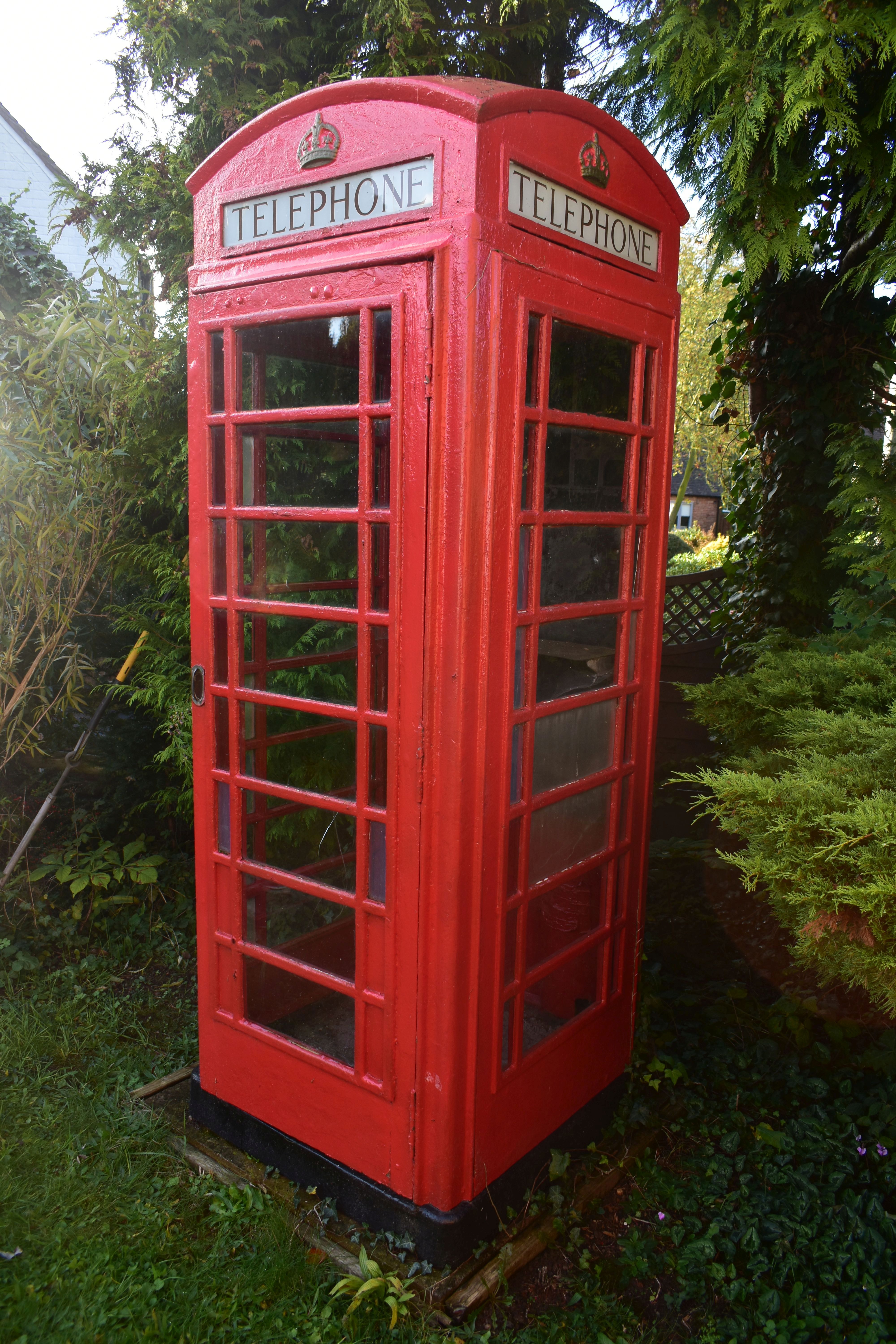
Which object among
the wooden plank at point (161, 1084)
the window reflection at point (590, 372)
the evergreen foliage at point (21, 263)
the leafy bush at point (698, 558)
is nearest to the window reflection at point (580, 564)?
the window reflection at point (590, 372)

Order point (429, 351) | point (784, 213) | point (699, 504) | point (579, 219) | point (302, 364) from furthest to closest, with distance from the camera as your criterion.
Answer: point (699, 504), point (784, 213), point (302, 364), point (579, 219), point (429, 351)

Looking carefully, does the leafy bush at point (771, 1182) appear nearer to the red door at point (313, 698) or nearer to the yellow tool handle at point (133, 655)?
the red door at point (313, 698)

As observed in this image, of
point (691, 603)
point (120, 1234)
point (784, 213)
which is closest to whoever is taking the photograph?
point (120, 1234)

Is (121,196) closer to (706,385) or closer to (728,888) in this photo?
(728,888)

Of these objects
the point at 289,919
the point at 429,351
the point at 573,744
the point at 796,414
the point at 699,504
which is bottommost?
the point at 289,919

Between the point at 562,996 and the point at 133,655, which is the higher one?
the point at 133,655

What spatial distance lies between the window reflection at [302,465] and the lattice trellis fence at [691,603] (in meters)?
4.91

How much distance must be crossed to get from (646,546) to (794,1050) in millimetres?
1973

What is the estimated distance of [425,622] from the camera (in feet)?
7.07

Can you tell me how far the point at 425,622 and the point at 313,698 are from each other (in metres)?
0.54

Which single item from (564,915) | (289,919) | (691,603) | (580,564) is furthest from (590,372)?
(691,603)

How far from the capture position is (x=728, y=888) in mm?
4305

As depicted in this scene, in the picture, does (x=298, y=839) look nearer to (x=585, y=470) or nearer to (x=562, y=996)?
(x=562, y=996)

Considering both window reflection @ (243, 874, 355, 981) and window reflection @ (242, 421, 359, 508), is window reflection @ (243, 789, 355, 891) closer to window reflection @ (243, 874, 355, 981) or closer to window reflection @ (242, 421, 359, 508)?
window reflection @ (243, 874, 355, 981)
